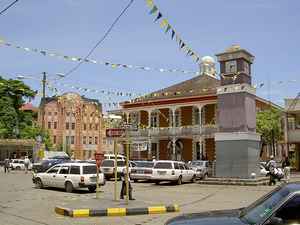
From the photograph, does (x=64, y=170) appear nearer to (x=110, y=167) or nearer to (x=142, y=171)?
(x=142, y=171)

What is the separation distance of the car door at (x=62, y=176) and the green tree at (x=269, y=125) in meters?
30.6

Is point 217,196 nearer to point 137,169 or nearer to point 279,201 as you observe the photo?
point 137,169

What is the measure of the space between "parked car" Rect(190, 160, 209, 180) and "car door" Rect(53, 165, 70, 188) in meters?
11.0

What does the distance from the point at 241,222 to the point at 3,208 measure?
39.3 ft

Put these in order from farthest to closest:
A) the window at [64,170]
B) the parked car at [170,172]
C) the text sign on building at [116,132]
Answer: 1. the parked car at [170,172]
2. the window at [64,170]
3. the text sign on building at [116,132]

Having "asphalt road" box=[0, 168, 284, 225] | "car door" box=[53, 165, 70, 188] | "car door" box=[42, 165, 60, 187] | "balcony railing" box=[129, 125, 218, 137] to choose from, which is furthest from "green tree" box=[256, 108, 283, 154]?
"car door" box=[53, 165, 70, 188]

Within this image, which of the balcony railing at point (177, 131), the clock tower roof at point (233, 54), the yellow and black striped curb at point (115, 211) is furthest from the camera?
the balcony railing at point (177, 131)

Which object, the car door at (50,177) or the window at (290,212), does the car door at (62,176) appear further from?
the window at (290,212)

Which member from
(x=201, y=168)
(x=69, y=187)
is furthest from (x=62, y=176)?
(x=201, y=168)

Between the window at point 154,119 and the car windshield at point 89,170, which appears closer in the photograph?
the car windshield at point 89,170

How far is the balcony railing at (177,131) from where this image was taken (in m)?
46.8

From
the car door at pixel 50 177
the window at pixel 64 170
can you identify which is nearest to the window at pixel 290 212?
the window at pixel 64 170

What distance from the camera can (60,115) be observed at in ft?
283

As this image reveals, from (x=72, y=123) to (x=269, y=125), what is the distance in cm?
4739
